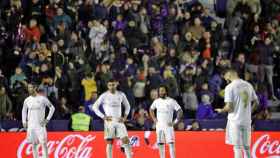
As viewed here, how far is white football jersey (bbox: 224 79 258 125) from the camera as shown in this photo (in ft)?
51.1

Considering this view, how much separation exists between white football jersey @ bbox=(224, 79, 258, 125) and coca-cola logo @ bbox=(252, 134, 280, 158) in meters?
5.16

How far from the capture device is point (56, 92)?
23.0m

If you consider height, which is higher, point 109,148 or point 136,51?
point 136,51

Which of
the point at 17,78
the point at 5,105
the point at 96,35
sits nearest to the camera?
the point at 5,105

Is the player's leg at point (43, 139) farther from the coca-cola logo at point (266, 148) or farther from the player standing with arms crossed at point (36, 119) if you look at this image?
the coca-cola logo at point (266, 148)

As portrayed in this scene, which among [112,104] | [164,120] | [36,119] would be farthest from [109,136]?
[36,119]

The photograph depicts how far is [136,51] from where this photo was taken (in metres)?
24.6

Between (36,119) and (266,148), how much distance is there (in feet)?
19.7

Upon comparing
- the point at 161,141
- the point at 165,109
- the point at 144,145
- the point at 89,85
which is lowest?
the point at 144,145

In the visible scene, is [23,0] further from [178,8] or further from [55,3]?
[178,8]

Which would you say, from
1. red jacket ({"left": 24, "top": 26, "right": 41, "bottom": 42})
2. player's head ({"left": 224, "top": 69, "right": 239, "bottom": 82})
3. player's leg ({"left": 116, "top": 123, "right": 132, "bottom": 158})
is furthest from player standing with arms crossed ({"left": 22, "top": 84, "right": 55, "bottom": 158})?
player's head ({"left": 224, "top": 69, "right": 239, "bottom": 82})

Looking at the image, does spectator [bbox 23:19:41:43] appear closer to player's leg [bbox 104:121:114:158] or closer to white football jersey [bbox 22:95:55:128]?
white football jersey [bbox 22:95:55:128]

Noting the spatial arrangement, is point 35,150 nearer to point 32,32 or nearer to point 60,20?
point 32,32

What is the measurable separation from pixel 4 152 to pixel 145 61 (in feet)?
18.6
